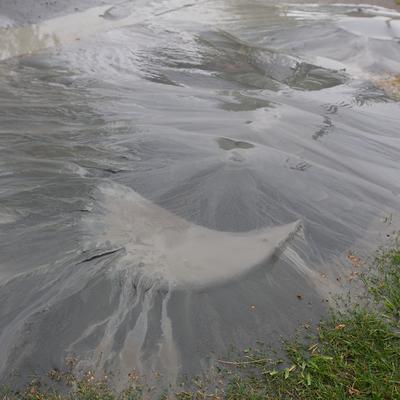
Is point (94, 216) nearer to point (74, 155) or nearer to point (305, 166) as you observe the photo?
point (74, 155)

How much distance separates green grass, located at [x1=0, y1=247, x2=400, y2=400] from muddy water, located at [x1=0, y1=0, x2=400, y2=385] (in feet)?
0.45

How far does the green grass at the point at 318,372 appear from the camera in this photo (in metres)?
2.63

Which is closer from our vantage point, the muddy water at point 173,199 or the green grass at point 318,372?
the green grass at point 318,372

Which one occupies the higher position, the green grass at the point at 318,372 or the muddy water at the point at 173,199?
the muddy water at the point at 173,199

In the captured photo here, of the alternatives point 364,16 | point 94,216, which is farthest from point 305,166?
point 364,16

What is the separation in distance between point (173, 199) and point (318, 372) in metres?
1.99

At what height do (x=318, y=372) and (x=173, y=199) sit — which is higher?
(x=173, y=199)

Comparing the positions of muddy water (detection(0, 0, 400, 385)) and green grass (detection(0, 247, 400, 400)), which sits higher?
muddy water (detection(0, 0, 400, 385))

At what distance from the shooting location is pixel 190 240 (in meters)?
3.79

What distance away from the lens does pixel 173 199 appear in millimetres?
4180

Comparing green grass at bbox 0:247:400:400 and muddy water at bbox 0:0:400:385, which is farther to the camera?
muddy water at bbox 0:0:400:385

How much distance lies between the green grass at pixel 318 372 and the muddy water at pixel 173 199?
5.3 inches

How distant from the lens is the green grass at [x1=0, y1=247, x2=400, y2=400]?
263cm

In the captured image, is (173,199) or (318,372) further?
(173,199)
